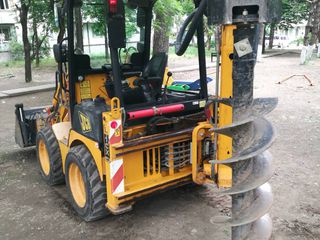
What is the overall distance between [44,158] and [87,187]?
173cm

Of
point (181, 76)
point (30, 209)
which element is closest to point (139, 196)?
point (30, 209)

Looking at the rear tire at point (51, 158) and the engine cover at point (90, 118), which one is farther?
the rear tire at point (51, 158)

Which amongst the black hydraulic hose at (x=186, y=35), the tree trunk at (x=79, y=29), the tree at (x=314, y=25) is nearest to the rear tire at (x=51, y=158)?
the tree trunk at (x=79, y=29)

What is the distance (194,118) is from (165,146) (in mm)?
483

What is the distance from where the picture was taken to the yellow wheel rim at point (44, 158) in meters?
5.01

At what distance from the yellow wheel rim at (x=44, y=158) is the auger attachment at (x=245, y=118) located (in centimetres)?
334

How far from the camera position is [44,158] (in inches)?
202

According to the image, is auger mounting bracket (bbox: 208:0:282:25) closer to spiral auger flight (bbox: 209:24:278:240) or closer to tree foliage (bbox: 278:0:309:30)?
spiral auger flight (bbox: 209:24:278:240)

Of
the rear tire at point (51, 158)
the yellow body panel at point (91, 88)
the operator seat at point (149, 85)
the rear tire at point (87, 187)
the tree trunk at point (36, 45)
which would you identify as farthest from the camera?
the tree trunk at point (36, 45)

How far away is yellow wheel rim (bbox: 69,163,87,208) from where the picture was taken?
4066 millimetres

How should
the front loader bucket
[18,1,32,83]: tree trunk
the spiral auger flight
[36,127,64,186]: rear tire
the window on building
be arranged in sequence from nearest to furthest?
1. the spiral auger flight
2. [36,127,64,186]: rear tire
3. the front loader bucket
4. [18,1,32,83]: tree trunk
5. the window on building

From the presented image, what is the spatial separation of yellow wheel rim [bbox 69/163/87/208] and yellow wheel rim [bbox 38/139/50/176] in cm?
99

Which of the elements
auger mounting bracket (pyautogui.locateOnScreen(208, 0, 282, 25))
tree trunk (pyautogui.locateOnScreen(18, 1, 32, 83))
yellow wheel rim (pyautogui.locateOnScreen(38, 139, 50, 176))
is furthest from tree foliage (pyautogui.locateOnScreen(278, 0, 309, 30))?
auger mounting bracket (pyautogui.locateOnScreen(208, 0, 282, 25))

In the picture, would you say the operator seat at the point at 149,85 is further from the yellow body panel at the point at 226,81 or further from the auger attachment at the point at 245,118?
the auger attachment at the point at 245,118
